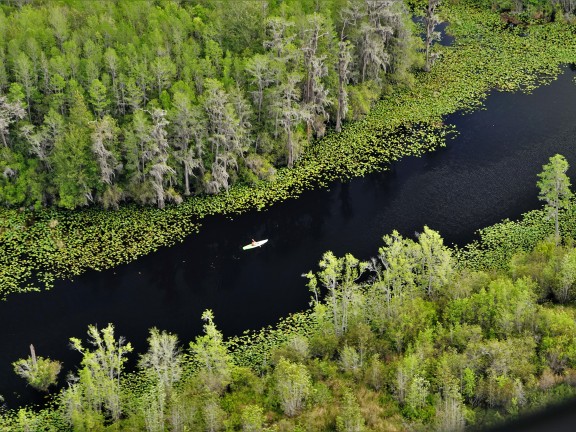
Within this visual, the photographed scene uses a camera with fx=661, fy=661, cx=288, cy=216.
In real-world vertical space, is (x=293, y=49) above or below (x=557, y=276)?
above

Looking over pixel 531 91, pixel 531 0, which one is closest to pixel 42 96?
pixel 531 91

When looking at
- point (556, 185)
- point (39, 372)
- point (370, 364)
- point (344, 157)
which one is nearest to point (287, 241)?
point (344, 157)

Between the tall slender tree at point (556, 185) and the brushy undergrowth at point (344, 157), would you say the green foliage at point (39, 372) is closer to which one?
the brushy undergrowth at point (344, 157)

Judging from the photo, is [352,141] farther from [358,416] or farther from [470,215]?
[358,416]

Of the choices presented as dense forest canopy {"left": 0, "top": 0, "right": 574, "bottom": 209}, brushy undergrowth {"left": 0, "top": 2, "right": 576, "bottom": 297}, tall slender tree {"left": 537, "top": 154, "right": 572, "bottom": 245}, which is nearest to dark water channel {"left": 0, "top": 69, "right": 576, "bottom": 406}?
brushy undergrowth {"left": 0, "top": 2, "right": 576, "bottom": 297}

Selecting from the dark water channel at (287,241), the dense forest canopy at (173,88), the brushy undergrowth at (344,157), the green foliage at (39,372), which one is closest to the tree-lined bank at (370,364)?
the green foliage at (39,372)

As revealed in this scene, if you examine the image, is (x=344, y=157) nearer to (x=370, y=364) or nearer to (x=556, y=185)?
(x=556, y=185)

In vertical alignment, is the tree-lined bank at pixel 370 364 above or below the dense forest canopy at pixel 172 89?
below
